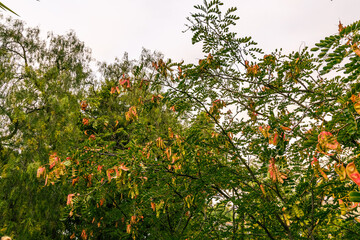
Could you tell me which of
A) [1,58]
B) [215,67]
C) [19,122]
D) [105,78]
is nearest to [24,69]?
[1,58]

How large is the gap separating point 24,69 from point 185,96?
5736 mm

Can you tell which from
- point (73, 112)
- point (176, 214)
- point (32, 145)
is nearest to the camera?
point (176, 214)

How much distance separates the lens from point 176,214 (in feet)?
11.8

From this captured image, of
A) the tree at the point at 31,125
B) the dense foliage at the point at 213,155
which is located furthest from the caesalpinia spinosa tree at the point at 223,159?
the tree at the point at 31,125

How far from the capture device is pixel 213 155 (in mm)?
2434

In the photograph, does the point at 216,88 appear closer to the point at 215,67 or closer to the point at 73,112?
the point at 215,67

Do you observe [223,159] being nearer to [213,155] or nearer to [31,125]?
[213,155]

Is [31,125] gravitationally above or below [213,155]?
above

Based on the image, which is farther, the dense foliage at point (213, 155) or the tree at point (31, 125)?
the tree at point (31, 125)

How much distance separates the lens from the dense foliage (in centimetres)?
159

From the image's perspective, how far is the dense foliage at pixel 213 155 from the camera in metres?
1.59

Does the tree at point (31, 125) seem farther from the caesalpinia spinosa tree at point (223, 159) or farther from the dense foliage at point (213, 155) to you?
the caesalpinia spinosa tree at point (223, 159)

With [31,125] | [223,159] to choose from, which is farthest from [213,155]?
[31,125]

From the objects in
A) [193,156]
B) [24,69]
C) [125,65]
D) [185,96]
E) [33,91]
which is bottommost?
[193,156]
